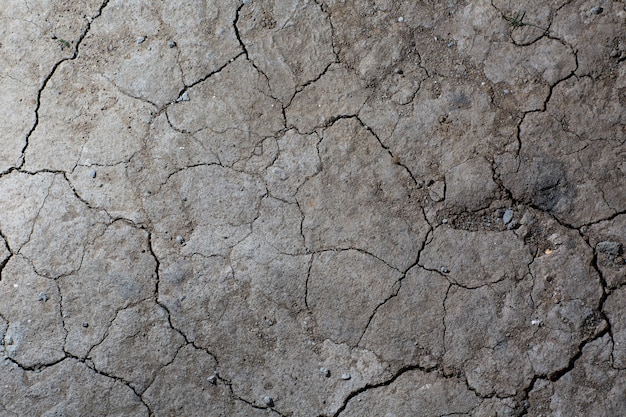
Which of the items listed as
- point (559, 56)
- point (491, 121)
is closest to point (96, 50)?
point (491, 121)

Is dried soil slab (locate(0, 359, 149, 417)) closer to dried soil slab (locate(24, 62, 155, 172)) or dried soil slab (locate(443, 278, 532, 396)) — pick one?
dried soil slab (locate(24, 62, 155, 172))

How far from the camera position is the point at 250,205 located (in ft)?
10.5

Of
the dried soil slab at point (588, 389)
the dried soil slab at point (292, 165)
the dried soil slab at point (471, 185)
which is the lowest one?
the dried soil slab at point (588, 389)

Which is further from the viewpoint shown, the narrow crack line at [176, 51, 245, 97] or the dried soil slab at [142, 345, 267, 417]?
the narrow crack line at [176, 51, 245, 97]

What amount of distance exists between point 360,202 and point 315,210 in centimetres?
22

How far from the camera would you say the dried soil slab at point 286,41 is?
131 inches

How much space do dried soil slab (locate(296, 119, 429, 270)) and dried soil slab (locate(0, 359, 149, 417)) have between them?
44.0 inches

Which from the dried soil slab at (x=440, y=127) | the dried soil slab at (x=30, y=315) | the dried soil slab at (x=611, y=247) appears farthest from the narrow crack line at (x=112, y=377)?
the dried soil slab at (x=611, y=247)

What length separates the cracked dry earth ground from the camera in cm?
301

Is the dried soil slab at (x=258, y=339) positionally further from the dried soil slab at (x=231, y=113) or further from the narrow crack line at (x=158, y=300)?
the dried soil slab at (x=231, y=113)

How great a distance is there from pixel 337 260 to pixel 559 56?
149 centimetres

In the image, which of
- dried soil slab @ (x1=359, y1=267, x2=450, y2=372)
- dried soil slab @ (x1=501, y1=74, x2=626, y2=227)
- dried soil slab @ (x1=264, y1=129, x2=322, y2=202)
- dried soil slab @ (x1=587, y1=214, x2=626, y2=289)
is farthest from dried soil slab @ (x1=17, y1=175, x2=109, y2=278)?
dried soil slab @ (x1=587, y1=214, x2=626, y2=289)

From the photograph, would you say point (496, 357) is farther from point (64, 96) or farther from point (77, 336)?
point (64, 96)

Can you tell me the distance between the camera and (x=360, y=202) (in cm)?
317
